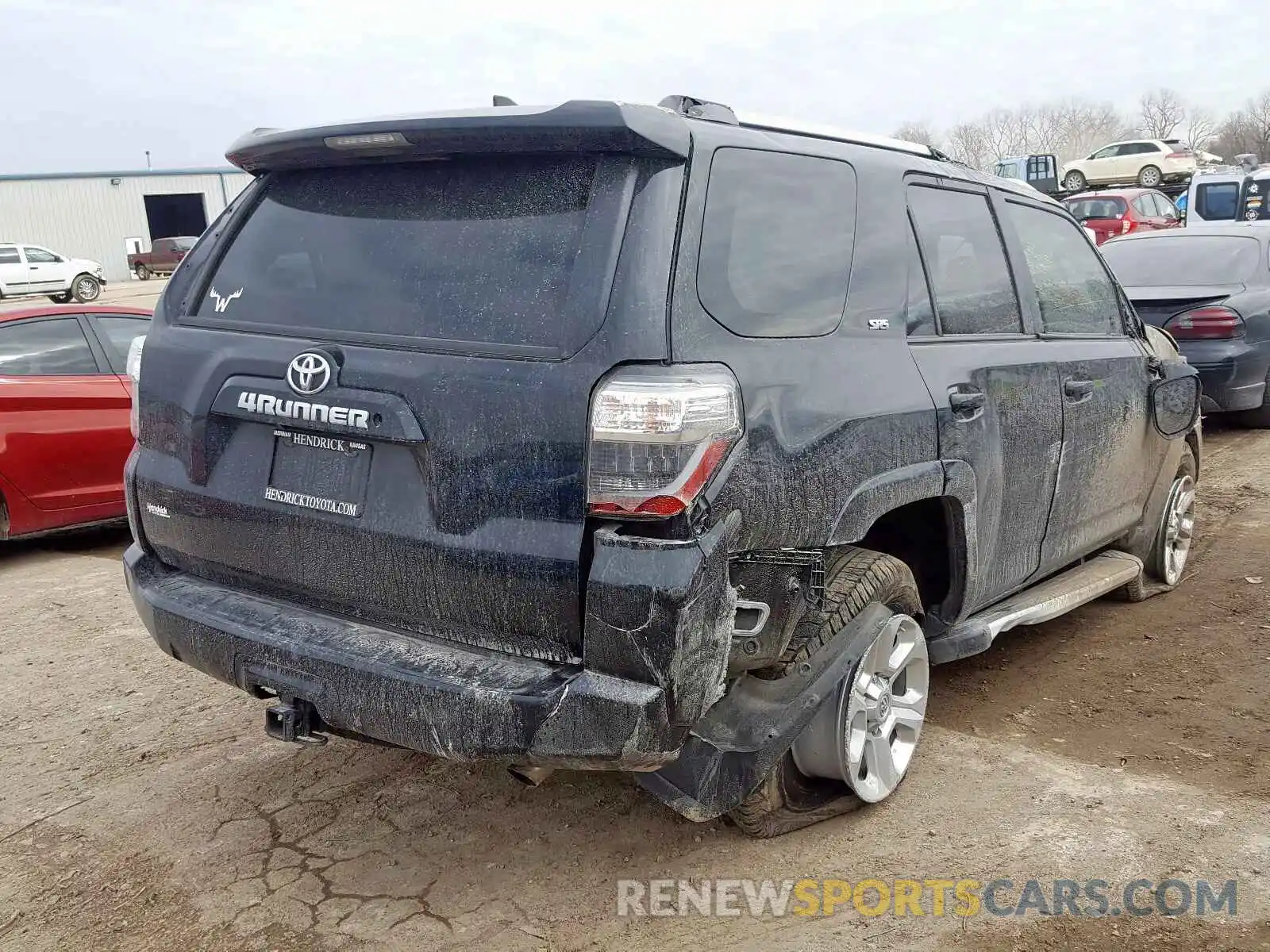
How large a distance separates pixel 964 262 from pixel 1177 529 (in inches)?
97.6

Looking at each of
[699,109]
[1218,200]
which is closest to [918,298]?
[699,109]

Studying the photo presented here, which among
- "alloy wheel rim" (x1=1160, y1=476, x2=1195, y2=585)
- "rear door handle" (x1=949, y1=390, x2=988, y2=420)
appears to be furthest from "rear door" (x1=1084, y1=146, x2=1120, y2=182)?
"rear door handle" (x1=949, y1=390, x2=988, y2=420)

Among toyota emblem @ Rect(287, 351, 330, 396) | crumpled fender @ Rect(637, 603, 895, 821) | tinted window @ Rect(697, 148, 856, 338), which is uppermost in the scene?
tinted window @ Rect(697, 148, 856, 338)

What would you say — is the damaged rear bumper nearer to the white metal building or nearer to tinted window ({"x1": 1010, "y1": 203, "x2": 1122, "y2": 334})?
tinted window ({"x1": 1010, "y1": 203, "x2": 1122, "y2": 334})

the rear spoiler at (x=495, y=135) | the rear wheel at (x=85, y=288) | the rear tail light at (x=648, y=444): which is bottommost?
the rear wheel at (x=85, y=288)

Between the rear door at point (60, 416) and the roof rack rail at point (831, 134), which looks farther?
the rear door at point (60, 416)

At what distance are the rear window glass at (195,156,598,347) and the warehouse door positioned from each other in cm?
5477

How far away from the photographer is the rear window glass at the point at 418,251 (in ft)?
8.63

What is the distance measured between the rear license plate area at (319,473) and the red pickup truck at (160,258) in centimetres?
4116

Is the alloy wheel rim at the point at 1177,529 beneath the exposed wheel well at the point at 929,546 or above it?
beneath

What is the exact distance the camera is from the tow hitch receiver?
9.16 ft

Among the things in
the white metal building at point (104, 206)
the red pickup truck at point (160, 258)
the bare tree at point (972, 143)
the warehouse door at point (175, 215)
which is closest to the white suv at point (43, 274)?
the red pickup truck at point (160, 258)

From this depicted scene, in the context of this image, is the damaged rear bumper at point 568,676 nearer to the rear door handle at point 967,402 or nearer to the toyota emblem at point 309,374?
the toyota emblem at point 309,374

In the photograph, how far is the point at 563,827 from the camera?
10.9 feet
